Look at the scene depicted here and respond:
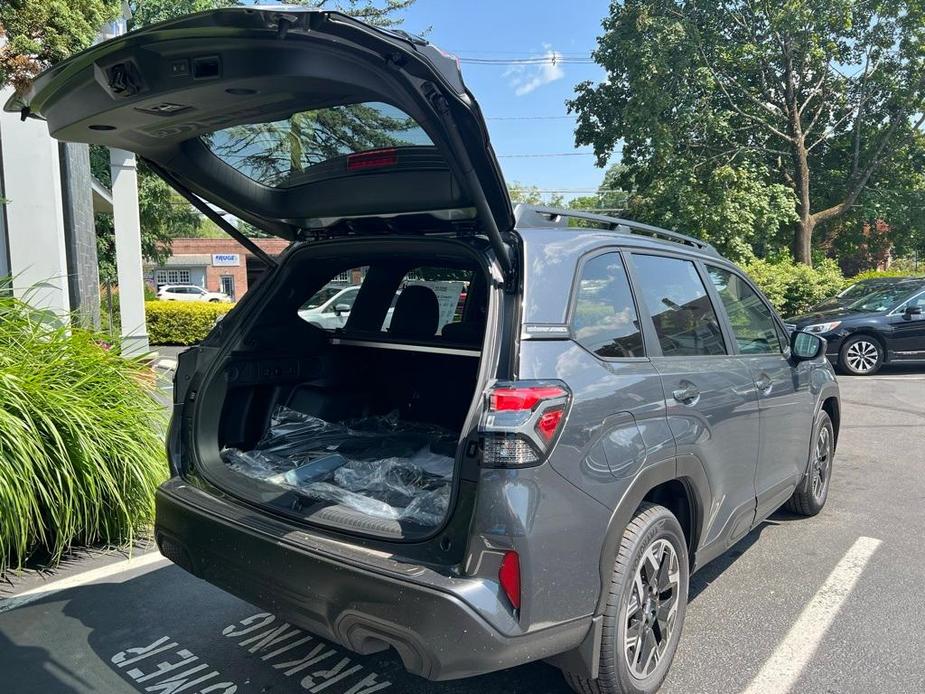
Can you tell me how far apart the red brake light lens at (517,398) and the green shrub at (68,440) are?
106 inches

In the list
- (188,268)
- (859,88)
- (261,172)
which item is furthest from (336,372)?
(188,268)

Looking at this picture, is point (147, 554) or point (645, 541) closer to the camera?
point (645, 541)

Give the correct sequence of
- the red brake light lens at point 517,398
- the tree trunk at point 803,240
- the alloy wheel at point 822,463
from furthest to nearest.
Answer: the tree trunk at point 803,240, the alloy wheel at point 822,463, the red brake light lens at point 517,398

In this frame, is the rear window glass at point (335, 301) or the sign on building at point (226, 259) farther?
the sign on building at point (226, 259)

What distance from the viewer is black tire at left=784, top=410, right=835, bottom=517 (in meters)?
4.62

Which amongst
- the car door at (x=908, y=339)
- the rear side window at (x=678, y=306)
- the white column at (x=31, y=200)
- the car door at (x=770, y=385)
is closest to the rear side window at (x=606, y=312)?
the rear side window at (x=678, y=306)

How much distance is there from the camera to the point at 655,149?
1830 cm

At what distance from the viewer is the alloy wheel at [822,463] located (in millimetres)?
4773

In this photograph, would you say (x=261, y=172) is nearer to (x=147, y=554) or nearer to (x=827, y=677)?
(x=147, y=554)

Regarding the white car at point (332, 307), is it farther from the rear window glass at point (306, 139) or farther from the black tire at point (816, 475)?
the black tire at point (816, 475)

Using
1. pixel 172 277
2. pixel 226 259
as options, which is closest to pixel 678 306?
pixel 226 259

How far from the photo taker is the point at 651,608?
276cm

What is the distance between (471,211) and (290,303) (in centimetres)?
134

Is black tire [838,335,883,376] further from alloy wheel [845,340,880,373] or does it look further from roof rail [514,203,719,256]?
roof rail [514,203,719,256]
